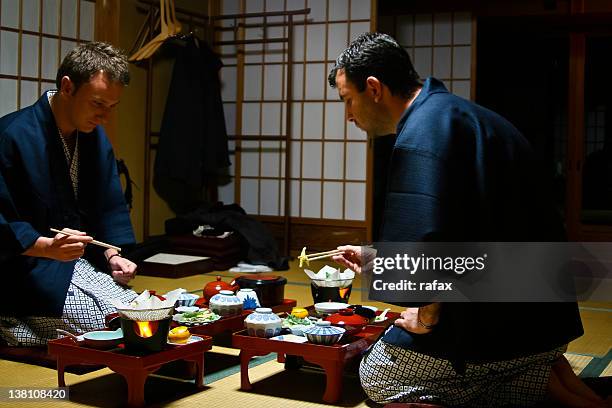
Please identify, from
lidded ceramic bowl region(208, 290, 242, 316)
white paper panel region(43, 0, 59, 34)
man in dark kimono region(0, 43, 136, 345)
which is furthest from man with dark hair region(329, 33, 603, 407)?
white paper panel region(43, 0, 59, 34)

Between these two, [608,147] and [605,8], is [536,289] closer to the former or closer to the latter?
[605,8]

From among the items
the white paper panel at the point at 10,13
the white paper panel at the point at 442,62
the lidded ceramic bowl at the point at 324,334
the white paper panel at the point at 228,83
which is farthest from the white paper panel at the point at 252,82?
the lidded ceramic bowl at the point at 324,334

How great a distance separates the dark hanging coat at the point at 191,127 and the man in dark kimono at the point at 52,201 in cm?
328

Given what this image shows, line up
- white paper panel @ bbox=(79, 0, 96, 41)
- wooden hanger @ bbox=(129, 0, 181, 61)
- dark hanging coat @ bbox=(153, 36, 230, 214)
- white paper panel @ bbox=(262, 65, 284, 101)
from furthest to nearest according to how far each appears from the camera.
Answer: white paper panel @ bbox=(262, 65, 284, 101) → dark hanging coat @ bbox=(153, 36, 230, 214) → wooden hanger @ bbox=(129, 0, 181, 61) → white paper panel @ bbox=(79, 0, 96, 41)

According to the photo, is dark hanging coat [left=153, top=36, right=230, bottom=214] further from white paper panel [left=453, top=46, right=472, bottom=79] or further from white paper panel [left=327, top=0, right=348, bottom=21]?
white paper panel [left=453, top=46, right=472, bottom=79]

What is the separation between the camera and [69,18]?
5414mm

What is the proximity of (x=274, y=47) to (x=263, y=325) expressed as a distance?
469 centimetres

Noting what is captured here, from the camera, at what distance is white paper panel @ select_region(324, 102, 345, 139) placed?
268 inches

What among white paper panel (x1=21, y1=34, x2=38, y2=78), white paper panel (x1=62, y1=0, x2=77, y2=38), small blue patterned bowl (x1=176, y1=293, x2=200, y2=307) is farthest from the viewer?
white paper panel (x1=62, y1=0, x2=77, y2=38)

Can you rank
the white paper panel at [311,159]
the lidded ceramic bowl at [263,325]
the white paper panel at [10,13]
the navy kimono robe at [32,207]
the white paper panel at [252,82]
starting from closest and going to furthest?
1. the lidded ceramic bowl at [263,325]
2. the navy kimono robe at [32,207]
3. the white paper panel at [10,13]
4. the white paper panel at [311,159]
5. the white paper panel at [252,82]

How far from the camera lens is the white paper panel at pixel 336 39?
265 inches

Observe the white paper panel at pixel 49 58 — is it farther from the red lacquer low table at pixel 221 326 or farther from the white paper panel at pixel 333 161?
the red lacquer low table at pixel 221 326

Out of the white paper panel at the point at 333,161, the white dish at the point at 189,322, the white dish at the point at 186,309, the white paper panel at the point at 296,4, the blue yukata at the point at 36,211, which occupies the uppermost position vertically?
the white paper panel at the point at 296,4

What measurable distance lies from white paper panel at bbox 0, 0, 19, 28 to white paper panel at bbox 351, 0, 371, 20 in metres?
2.78
